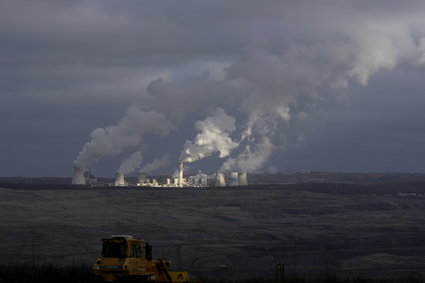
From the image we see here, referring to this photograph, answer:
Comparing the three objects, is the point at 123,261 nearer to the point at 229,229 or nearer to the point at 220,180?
the point at 229,229

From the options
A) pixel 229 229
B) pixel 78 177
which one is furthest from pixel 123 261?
pixel 78 177

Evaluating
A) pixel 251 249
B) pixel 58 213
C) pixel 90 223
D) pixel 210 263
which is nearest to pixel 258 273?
pixel 210 263

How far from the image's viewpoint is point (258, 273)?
60.1 metres

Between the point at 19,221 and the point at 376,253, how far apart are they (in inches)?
1805

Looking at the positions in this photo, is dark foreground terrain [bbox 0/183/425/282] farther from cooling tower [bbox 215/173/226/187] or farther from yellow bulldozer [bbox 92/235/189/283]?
yellow bulldozer [bbox 92/235/189/283]

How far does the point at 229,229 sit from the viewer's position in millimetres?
99625

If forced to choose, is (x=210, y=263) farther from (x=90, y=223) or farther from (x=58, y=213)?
(x=58, y=213)

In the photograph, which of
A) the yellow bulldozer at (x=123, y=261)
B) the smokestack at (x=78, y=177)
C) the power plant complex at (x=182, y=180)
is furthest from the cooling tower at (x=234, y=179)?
the yellow bulldozer at (x=123, y=261)

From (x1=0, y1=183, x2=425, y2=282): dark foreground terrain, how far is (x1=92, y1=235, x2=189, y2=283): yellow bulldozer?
2242 cm

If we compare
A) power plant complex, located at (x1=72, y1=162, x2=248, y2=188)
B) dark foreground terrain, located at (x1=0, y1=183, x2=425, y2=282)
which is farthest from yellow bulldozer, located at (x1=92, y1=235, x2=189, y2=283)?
power plant complex, located at (x1=72, y1=162, x2=248, y2=188)

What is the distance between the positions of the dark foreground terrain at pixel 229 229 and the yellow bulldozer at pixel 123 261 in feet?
73.6

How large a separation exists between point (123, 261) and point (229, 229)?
69.5 metres

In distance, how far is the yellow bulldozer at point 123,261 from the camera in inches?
1204

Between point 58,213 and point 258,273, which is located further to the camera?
point 58,213
